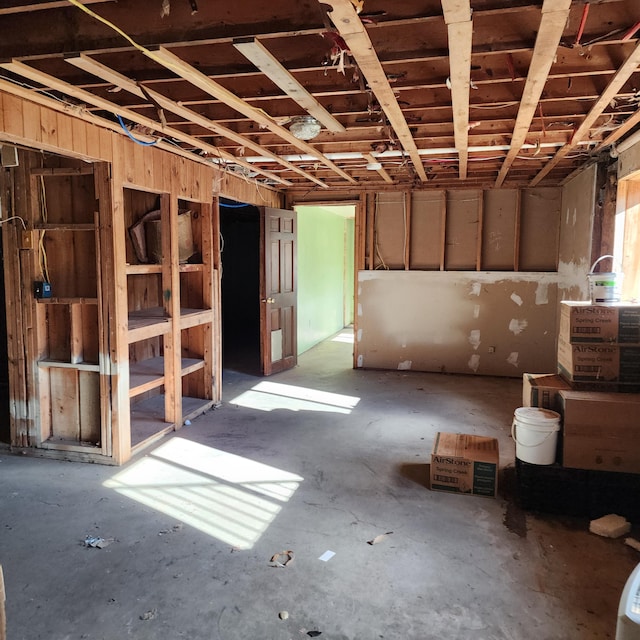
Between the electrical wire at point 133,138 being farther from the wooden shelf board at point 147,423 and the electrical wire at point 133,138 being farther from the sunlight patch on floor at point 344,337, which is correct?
the sunlight patch on floor at point 344,337

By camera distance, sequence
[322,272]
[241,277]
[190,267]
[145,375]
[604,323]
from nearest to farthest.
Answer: [604,323], [145,375], [190,267], [322,272], [241,277]

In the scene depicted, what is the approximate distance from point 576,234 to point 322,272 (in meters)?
4.86

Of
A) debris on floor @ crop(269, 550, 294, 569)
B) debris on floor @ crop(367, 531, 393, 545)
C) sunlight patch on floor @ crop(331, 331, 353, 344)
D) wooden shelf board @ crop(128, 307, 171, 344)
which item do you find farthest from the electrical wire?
sunlight patch on floor @ crop(331, 331, 353, 344)

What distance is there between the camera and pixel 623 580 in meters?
2.65

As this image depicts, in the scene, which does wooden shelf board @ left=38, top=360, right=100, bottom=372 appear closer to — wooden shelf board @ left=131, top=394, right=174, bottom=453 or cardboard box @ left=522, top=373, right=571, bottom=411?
wooden shelf board @ left=131, top=394, right=174, bottom=453

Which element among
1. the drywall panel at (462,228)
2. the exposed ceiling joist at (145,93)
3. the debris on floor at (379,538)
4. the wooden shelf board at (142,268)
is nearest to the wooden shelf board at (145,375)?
the wooden shelf board at (142,268)

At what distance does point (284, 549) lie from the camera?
2939 mm

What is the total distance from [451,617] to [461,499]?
49.6 inches

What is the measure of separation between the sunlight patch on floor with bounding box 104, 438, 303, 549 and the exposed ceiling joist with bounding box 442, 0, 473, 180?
2.77m

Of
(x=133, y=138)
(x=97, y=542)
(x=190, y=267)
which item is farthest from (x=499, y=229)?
(x=97, y=542)

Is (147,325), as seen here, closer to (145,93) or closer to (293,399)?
(145,93)

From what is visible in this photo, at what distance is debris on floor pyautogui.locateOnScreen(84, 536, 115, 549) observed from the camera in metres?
2.95

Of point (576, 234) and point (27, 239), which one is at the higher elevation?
point (576, 234)

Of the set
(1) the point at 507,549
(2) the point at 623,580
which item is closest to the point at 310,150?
(1) the point at 507,549
